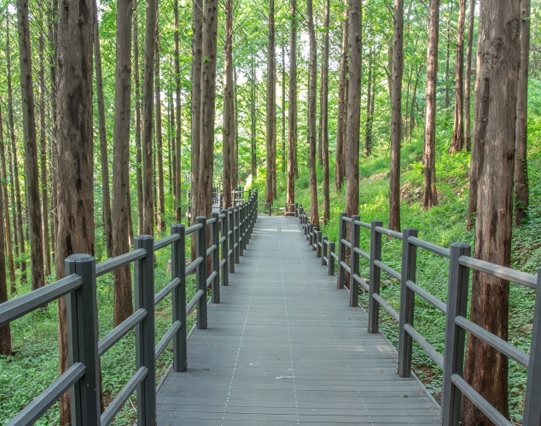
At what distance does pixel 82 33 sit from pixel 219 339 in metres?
3.55

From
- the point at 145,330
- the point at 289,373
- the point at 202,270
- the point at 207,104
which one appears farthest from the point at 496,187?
→ the point at 207,104

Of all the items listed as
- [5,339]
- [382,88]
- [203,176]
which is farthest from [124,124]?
[382,88]

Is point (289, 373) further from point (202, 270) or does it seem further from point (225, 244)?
point (225, 244)

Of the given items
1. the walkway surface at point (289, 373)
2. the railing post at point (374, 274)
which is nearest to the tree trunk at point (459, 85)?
the walkway surface at point (289, 373)

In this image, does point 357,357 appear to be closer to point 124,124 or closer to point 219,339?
point 219,339

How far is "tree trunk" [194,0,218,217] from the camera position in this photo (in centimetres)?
1108

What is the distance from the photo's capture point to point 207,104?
37.9 ft

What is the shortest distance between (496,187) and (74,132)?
370cm

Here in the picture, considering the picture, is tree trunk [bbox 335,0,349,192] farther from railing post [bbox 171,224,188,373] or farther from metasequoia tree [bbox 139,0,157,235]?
railing post [bbox 171,224,188,373]

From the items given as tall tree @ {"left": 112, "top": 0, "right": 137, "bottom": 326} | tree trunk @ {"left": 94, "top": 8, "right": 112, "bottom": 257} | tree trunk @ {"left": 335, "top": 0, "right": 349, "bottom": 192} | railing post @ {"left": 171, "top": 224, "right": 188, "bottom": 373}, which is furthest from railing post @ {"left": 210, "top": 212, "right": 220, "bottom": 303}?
tree trunk @ {"left": 335, "top": 0, "right": 349, "bottom": 192}

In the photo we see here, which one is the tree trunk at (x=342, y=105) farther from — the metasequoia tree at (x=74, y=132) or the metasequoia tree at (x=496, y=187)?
the metasequoia tree at (x=496, y=187)

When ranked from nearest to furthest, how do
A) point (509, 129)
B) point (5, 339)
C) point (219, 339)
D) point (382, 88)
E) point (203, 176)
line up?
point (509, 129) < point (219, 339) < point (5, 339) < point (203, 176) < point (382, 88)

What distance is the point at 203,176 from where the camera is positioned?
459 inches

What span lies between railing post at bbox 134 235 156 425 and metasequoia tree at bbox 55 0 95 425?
5.25ft
